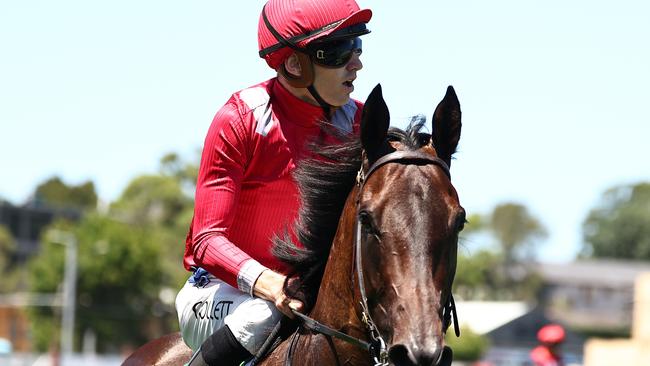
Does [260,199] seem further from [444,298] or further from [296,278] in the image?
[444,298]

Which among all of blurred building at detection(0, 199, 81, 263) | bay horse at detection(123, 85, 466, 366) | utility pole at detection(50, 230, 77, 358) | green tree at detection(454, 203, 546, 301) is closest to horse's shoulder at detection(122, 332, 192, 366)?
bay horse at detection(123, 85, 466, 366)

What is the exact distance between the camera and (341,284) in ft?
15.9

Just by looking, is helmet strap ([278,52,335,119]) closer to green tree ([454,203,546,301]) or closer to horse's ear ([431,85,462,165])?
horse's ear ([431,85,462,165])

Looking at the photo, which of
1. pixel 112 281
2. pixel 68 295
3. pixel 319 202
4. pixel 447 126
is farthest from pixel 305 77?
pixel 112 281

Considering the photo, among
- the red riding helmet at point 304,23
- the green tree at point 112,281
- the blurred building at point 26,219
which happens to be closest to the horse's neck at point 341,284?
the red riding helmet at point 304,23

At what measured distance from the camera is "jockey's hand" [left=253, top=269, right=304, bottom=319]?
5.05 m

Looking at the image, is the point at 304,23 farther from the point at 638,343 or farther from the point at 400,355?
the point at 638,343

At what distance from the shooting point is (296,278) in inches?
203

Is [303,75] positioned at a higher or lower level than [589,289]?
higher

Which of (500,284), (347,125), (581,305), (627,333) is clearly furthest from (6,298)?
(347,125)

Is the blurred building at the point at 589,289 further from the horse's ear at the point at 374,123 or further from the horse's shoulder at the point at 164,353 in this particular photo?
the horse's ear at the point at 374,123

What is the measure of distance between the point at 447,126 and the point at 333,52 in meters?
0.81

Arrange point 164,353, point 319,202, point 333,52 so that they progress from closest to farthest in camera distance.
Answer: point 319,202, point 333,52, point 164,353

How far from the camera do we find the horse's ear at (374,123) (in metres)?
4.68
